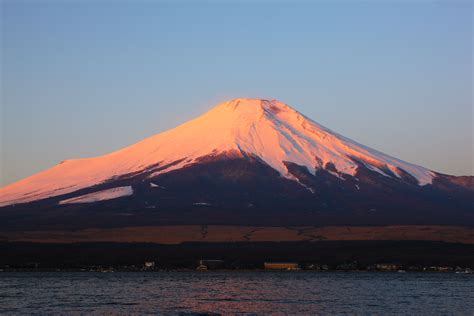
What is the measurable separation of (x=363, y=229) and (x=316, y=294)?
64.4m

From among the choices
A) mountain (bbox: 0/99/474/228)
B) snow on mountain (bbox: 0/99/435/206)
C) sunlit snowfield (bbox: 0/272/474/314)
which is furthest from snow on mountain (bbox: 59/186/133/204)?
sunlit snowfield (bbox: 0/272/474/314)

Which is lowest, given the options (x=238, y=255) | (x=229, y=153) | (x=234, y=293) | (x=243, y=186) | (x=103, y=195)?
(x=234, y=293)

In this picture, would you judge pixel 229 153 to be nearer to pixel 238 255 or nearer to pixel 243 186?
pixel 243 186

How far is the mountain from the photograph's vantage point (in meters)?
150

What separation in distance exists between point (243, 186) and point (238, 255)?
170ft

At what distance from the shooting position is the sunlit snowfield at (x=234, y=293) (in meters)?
→ 59.6

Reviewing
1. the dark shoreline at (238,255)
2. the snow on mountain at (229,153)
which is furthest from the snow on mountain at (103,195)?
the dark shoreline at (238,255)

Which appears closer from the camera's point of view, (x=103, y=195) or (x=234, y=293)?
(x=234, y=293)

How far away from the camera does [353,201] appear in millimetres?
160250

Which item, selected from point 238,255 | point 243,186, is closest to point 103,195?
point 243,186

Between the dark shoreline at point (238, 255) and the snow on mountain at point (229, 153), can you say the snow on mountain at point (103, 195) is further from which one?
the dark shoreline at point (238, 255)

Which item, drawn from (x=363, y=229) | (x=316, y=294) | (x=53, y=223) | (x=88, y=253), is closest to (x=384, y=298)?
(x=316, y=294)

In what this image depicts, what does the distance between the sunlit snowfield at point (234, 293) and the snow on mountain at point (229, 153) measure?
7685 centimetres

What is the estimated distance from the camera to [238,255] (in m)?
115
